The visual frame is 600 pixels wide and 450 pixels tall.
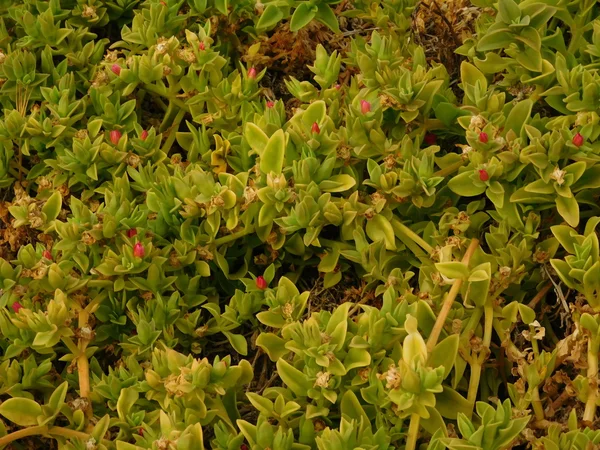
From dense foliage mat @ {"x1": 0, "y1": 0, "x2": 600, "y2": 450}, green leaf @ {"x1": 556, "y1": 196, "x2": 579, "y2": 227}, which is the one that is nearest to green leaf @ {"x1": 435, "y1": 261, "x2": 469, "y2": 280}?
dense foliage mat @ {"x1": 0, "y1": 0, "x2": 600, "y2": 450}

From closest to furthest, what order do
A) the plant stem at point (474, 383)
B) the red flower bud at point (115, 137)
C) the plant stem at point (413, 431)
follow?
1. the plant stem at point (413, 431)
2. the plant stem at point (474, 383)
3. the red flower bud at point (115, 137)

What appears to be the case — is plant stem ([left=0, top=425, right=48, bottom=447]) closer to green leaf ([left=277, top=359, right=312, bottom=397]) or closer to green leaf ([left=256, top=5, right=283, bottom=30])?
green leaf ([left=277, top=359, right=312, bottom=397])

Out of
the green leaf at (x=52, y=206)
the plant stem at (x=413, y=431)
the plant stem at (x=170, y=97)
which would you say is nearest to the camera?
the plant stem at (x=413, y=431)

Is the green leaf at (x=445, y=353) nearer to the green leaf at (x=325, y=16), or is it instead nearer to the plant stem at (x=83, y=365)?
the plant stem at (x=83, y=365)

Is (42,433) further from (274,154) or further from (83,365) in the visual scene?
(274,154)

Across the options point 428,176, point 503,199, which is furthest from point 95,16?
point 503,199

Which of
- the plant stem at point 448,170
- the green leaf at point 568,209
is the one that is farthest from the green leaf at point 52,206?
the green leaf at point 568,209

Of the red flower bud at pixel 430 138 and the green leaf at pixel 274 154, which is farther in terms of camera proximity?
the red flower bud at pixel 430 138
